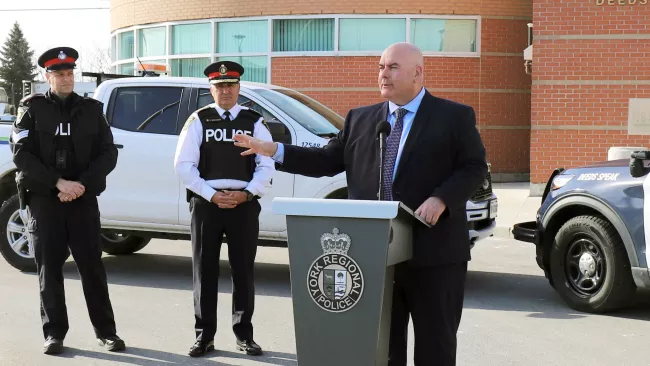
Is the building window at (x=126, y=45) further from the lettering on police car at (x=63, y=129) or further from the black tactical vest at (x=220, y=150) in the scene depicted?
the black tactical vest at (x=220, y=150)

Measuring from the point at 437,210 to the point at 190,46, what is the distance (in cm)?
1732

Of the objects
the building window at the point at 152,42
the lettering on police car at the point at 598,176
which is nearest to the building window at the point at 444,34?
the building window at the point at 152,42

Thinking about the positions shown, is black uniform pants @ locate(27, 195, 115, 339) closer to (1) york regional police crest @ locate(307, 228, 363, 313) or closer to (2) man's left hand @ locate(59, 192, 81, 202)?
(2) man's left hand @ locate(59, 192, 81, 202)

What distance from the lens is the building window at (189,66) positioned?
2053 centimetres

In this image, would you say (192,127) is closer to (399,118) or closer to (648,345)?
(399,118)

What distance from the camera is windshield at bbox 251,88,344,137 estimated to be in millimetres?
8750

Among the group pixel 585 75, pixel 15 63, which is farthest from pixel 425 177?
pixel 15 63

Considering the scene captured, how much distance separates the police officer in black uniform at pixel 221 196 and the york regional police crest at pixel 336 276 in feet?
8.82

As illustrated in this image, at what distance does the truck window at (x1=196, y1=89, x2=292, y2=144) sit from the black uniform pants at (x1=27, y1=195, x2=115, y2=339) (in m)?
2.31

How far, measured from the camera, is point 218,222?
20.5 feet

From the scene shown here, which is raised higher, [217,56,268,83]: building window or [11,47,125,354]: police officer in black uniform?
[217,56,268,83]: building window

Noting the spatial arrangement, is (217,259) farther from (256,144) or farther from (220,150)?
(256,144)

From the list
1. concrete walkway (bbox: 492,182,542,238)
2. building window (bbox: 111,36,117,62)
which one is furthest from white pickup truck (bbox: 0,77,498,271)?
building window (bbox: 111,36,117,62)

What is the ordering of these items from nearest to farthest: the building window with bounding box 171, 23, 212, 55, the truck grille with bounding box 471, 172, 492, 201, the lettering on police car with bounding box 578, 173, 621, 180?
the lettering on police car with bounding box 578, 173, 621, 180 < the truck grille with bounding box 471, 172, 492, 201 < the building window with bounding box 171, 23, 212, 55
